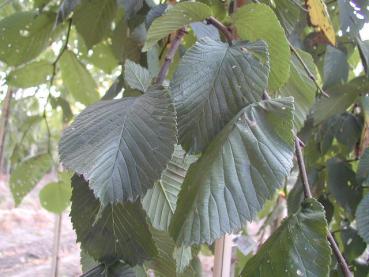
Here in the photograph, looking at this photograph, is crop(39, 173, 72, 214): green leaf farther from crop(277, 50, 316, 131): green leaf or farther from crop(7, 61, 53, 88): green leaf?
crop(277, 50, 316, 131): green leaf

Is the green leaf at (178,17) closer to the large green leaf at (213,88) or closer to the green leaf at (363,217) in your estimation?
the large green leaf at (213,88)

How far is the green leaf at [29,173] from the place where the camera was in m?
0.76

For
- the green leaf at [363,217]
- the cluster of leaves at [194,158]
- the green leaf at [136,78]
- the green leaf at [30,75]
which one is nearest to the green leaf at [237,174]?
the cluster of leaves at [194,158]

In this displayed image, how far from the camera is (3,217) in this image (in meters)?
4.18

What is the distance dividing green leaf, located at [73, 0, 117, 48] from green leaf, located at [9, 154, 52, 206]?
0.23 m

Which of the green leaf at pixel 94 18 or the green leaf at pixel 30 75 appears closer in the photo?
the green leaf at pixel 94 18

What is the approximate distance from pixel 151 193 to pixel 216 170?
0.08m

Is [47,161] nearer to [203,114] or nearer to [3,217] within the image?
[203,114]

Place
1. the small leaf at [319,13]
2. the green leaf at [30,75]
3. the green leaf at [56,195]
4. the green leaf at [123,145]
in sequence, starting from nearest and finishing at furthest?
the green leaf at [123,145]
the small leaf at [319,13]
the green leaf at [30,75]
the green leaf at [56,195]

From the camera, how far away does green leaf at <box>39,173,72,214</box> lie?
2.75 feet

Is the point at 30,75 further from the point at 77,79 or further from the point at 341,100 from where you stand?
the point at 341,100

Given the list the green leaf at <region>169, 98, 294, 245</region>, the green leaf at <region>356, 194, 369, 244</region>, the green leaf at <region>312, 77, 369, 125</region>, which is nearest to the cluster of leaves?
the green leaf at <region>169, 98, 294, 245</region>

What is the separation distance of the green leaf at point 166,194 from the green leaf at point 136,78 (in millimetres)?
64

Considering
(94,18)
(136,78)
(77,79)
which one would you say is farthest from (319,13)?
(77,79)
